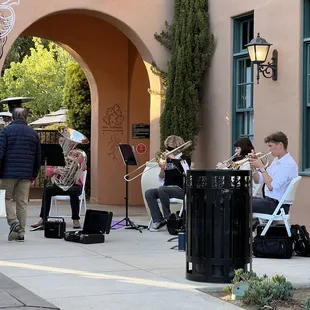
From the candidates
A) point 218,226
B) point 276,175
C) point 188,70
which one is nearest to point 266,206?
point 276,175

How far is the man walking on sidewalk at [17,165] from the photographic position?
9352 millimetres

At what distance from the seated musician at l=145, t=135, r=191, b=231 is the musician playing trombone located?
2031mm

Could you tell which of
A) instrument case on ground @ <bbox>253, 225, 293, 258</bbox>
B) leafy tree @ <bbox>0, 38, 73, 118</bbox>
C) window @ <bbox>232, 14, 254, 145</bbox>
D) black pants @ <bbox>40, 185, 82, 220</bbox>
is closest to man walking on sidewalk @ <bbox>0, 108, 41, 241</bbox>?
black pants @ <bbox>40, 185, 82, 220</bbox>

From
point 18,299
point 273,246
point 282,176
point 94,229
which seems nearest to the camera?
point 18,299

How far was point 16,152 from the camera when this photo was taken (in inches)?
368

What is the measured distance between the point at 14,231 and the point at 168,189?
97.7 inches

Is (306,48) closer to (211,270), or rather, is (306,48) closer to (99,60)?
(211,270)

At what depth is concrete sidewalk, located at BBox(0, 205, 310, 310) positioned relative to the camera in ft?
19.3

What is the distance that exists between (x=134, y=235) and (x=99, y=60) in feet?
20.7

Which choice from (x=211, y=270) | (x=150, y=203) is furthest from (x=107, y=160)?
(x=211, y=270)

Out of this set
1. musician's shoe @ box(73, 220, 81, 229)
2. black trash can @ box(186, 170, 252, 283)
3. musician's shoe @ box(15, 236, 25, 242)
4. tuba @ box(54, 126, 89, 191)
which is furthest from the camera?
musician's shoe @ box(73, 220, 81, 229)

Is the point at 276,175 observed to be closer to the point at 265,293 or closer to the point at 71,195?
the point at 265,293

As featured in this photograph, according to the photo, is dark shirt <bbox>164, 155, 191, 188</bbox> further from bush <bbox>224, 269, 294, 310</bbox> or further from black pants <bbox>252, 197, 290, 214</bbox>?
bush <bbox>224, 269, 294, 310</bbox>

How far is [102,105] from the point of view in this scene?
51.2ft
